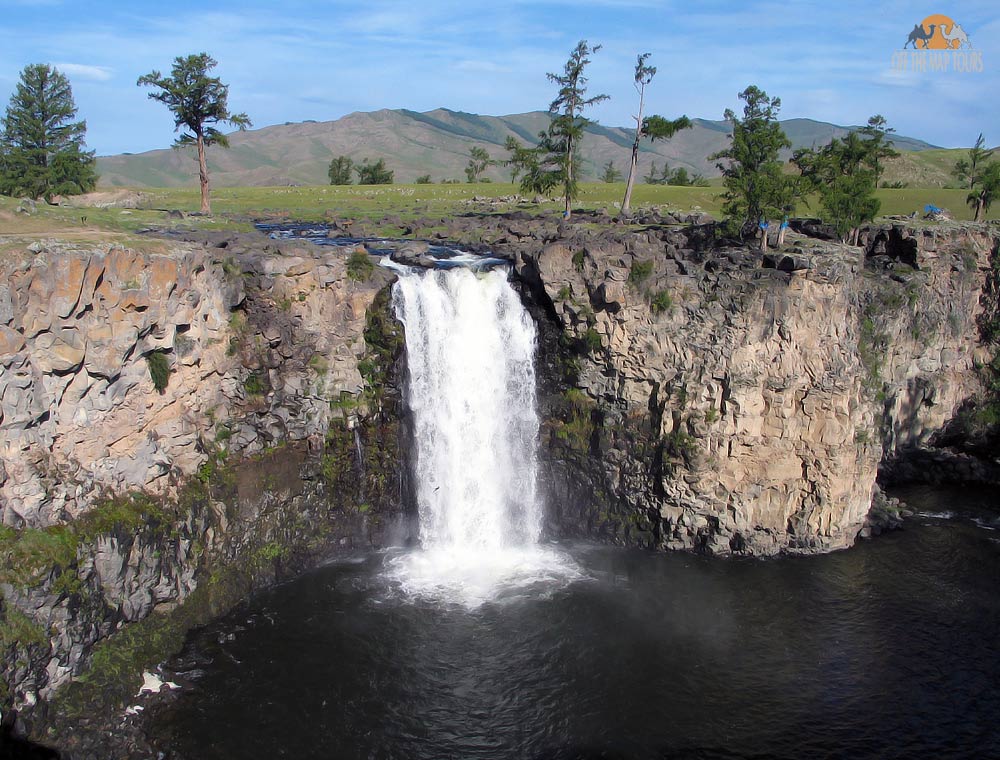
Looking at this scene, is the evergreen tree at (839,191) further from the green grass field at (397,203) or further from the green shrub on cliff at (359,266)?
the green shrub on cliff at (359,266)

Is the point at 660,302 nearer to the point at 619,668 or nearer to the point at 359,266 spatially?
the point at 359,266

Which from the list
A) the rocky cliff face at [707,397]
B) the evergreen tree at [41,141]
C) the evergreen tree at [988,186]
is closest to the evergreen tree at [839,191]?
the rocky cliff face at [707,397]

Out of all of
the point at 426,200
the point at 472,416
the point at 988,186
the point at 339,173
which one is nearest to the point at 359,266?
the point at 472,416

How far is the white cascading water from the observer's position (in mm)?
34000

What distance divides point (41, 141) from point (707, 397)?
49785 millimetres

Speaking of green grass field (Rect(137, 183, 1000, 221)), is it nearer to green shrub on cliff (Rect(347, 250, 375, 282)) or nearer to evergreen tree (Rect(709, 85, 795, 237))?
evergreen tree (Rect(709, 85, 795, 237))

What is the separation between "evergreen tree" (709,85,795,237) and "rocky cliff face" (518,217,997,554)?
4.51m

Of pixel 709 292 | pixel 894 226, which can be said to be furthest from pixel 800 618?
pixel 894 226

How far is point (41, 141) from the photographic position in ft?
172

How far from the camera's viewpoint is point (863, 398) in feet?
115

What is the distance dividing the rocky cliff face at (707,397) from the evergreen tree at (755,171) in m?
4.51

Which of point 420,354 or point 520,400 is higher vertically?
point 420,354

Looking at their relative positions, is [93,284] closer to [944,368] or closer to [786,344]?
[786,344]

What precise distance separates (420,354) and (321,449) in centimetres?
620
